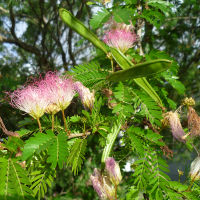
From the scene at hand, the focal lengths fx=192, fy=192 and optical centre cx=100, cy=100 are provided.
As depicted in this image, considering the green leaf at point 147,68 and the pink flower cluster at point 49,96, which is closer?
the green leaf at point 147,68

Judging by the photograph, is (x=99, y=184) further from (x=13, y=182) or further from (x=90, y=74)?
(x=90, y=74)

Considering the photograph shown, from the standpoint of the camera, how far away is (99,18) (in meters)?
0.89

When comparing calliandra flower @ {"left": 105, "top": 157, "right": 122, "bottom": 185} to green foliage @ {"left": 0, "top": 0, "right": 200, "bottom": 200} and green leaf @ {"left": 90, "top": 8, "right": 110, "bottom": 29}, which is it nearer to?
green foliage @ {"left": 0, "top": 0, "right": 200, "bottom": 200}

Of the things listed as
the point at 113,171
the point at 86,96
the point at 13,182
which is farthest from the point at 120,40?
the point at 13,182

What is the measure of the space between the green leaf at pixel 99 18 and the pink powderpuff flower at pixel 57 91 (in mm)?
327

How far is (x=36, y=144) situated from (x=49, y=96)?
0.62ft

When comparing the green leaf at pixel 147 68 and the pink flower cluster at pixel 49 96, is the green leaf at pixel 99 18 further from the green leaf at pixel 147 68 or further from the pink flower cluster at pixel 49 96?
the green leaf at pixel 147 68

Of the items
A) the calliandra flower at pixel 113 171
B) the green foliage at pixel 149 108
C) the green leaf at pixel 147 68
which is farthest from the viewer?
the green foliage at pixel 149 108

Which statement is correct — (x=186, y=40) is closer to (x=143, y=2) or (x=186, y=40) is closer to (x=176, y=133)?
(x=143, y=2)

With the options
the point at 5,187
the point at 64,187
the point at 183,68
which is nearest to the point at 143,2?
the point at 5,187

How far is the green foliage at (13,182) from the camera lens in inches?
17.7

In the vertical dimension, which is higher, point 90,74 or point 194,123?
point 90,74

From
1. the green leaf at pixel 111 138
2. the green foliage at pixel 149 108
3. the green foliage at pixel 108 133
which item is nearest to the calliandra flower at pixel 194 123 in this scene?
the green foliage at pixel 108 133

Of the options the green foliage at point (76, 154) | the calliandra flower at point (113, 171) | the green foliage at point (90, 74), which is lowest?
the calliandra flower at point (113, 171)
